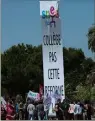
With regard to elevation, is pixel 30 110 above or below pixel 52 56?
below

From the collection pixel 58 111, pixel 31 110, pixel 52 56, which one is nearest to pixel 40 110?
pixel 31 110

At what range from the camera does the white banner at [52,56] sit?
2642 cm

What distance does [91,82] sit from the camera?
52.6 metres

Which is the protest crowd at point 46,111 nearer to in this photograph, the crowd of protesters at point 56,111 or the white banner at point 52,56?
the crowd of protesters at point 56,111

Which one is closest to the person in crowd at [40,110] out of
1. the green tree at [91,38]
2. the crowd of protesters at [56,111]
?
the crowd of protesters at [56,111]

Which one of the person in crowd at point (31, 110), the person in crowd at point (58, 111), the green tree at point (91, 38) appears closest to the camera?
the person in crowd at point (58, 111)

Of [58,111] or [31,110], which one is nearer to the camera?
[58,111]

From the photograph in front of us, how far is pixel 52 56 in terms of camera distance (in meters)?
26.8

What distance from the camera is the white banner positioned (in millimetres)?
26422

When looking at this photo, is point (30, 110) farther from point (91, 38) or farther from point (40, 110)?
point (91, 38)

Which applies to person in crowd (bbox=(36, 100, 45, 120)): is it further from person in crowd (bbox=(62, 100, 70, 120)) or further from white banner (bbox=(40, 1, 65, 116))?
person in crowd (bbox=(62, 100, 70, 120))

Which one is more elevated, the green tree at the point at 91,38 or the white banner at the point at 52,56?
the green tree at the point at 91,38

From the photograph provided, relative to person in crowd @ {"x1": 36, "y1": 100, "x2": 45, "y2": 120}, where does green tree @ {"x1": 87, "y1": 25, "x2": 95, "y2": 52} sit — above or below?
above

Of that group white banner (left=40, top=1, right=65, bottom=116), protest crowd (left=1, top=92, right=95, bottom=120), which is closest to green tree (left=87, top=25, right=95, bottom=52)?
protest crowd (left=1, top=92, right=95, bottom=120)
